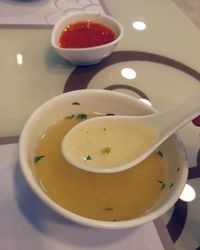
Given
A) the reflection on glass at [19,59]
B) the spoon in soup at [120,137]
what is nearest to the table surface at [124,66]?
the reflection on glass at [19,59]

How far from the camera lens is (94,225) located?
1.48 feet

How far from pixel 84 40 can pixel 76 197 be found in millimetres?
426

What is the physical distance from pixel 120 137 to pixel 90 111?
9 cm

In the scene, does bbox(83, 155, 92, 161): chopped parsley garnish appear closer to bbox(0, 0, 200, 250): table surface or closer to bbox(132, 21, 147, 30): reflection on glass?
bbox(0, 0, 200, 250): table surface

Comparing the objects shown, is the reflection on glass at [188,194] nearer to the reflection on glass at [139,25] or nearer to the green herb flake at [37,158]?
the green herb flake at [37,158]

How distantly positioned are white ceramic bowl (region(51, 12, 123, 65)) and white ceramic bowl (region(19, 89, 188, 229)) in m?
0.17

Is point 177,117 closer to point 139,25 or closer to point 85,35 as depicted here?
point 85,35

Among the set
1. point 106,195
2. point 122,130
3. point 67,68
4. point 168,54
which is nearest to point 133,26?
point 168,54

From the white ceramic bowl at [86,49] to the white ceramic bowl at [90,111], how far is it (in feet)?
0.57

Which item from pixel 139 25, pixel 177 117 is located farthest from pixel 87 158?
pixel 139 25

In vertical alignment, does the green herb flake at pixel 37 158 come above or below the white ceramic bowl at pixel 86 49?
below

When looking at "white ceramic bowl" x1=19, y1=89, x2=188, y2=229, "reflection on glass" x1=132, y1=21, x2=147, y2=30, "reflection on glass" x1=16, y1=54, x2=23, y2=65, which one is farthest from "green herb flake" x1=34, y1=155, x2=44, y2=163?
"reflection on glass" x1=132, y1=21, x2=147, y2=30

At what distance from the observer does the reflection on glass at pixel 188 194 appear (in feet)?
2.05

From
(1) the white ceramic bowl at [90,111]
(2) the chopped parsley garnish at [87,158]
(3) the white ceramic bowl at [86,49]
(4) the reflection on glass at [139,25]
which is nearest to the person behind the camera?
(1) the white ceramic bowl at [90,111]
